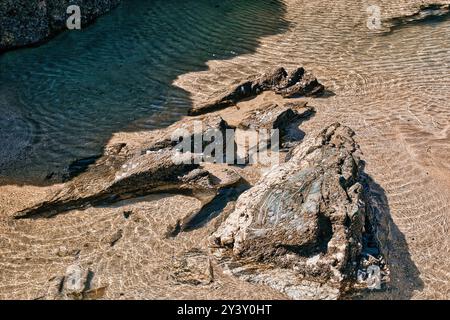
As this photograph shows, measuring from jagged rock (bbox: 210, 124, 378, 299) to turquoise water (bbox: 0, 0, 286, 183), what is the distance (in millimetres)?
4347

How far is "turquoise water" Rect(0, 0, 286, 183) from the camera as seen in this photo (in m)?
11.0

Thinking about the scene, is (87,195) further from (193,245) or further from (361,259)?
(361,259)

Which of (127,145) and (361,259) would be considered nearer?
(361,259)

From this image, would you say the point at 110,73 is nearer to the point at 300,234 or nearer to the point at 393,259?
the point at 300,234

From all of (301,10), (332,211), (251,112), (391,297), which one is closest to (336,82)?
(251,112)

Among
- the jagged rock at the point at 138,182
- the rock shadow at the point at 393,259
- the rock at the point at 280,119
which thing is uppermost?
the rock at the point at 280,119

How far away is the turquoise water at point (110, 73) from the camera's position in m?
11.0

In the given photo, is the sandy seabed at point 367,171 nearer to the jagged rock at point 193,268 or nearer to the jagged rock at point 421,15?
the jagged rock at point 193,268

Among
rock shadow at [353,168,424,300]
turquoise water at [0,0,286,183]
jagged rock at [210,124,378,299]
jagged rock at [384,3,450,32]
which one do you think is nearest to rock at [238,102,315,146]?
turquoise water at [0,0,286,183]

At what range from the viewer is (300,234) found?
23.8 ft

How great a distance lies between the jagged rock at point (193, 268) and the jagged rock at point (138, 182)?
1467 millimetres

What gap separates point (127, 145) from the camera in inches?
423

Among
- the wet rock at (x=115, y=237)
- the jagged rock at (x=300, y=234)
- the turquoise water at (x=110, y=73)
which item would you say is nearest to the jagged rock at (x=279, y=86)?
the turquoise water at (x=110, y=73)
